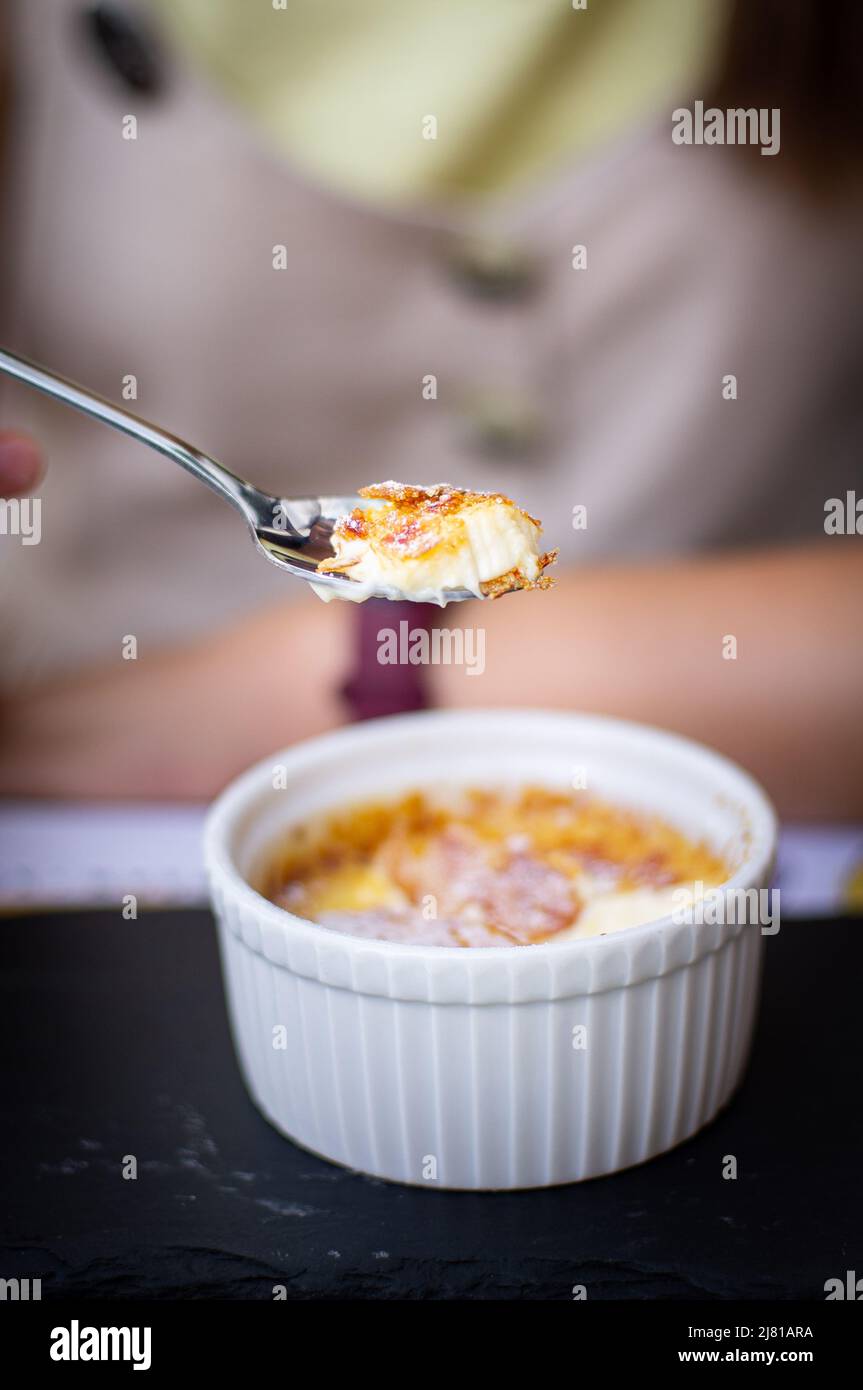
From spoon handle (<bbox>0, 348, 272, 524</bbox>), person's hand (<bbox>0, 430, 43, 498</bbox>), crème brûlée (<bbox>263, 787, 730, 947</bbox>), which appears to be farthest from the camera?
person's hand (<bbox>0, 430, 43, 498</bbox>)

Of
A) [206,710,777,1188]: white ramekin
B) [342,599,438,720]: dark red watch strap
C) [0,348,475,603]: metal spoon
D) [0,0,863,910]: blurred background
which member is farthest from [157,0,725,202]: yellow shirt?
[206,710,777,1188]: white ramekin

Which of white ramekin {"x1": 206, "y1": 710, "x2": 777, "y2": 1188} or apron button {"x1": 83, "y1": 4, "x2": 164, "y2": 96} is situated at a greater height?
apron button {"x1": 83, "y1": 4, "x2": 164, "y2": 96}

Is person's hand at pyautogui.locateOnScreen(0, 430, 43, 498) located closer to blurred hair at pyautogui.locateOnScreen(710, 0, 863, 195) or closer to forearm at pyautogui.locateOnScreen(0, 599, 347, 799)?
forearm at pyautogui.locateOnScreen(0, 599, 347, 799)

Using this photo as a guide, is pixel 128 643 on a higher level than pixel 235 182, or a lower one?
lower

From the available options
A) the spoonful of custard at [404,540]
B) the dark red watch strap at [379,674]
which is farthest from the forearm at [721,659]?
the spoonful of custard at [404,540]

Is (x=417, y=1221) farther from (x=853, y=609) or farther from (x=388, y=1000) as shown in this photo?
(x=853, y=609)

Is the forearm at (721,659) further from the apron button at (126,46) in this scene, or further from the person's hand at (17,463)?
the apron button at (126,46)
